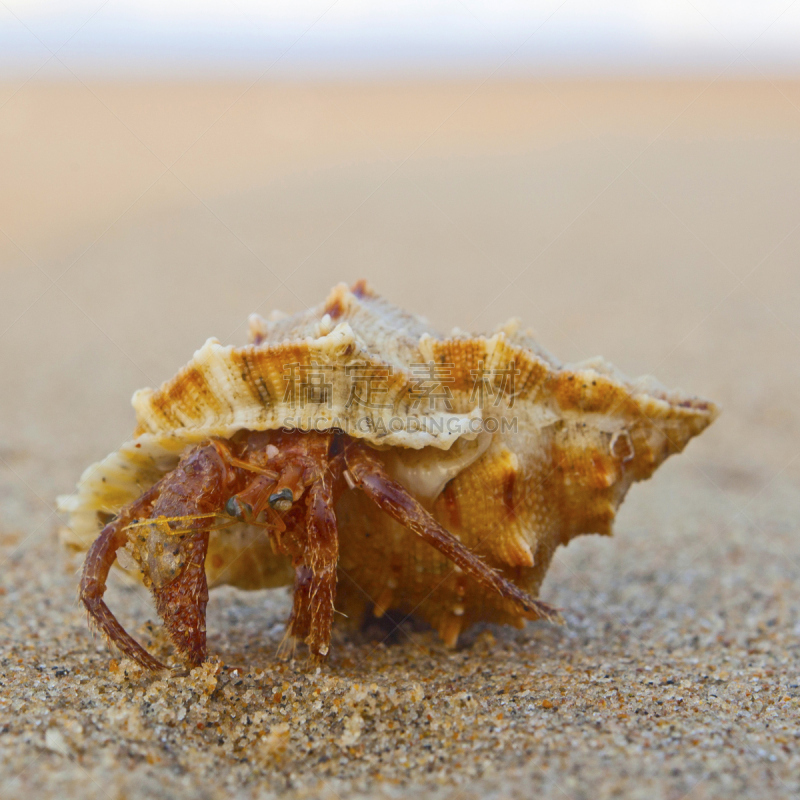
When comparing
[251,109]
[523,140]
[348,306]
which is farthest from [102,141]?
[348,306]

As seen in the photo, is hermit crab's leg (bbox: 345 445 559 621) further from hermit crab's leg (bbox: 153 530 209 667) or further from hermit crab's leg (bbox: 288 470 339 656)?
hermit crab's leg (bbox: 153 530 209 667)

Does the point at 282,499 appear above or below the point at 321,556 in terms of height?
above

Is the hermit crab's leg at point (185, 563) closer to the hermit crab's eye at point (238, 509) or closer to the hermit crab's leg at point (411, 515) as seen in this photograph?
the hermit crab's eye at point (238, 509)

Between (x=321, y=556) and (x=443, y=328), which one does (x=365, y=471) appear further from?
(x=443, y=328)

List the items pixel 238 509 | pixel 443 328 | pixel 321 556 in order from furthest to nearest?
1. pixel 443 328
2. pixel 321 556
3. pixel 238 509

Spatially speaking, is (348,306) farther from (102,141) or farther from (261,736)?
(102,141)

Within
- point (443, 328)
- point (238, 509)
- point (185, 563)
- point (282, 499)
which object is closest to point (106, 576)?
point (185, 563)
